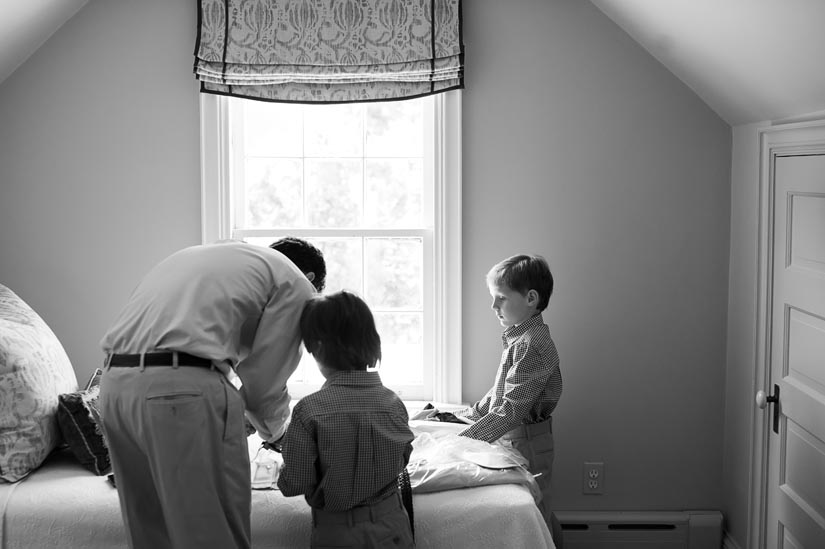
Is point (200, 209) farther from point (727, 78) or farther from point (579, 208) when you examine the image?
point (727, 78)

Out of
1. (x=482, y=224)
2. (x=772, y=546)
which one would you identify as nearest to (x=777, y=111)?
(x=482, y=224)

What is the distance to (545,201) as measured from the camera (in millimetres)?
3793

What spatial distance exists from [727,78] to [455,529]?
1759mm

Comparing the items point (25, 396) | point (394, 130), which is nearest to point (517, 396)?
point (394, 130)

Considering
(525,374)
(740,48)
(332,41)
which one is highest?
(332,41)

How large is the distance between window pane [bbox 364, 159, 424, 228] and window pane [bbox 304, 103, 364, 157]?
111mm

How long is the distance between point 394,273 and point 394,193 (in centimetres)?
33

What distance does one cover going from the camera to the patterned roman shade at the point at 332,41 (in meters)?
3.70

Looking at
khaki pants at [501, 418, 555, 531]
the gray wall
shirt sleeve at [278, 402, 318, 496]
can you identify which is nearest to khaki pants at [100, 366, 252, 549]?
shirt sleeve at [278, 402, 318, 496]

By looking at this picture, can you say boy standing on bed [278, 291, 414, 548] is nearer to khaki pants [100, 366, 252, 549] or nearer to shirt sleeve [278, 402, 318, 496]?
shirt sleeve [278, 402, 318, 496]

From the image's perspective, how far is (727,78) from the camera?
3242mm

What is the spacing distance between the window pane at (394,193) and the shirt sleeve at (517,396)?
3.22ft

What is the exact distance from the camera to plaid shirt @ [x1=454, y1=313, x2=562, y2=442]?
314 centimetres

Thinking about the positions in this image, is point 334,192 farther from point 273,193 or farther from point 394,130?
point 394,130
